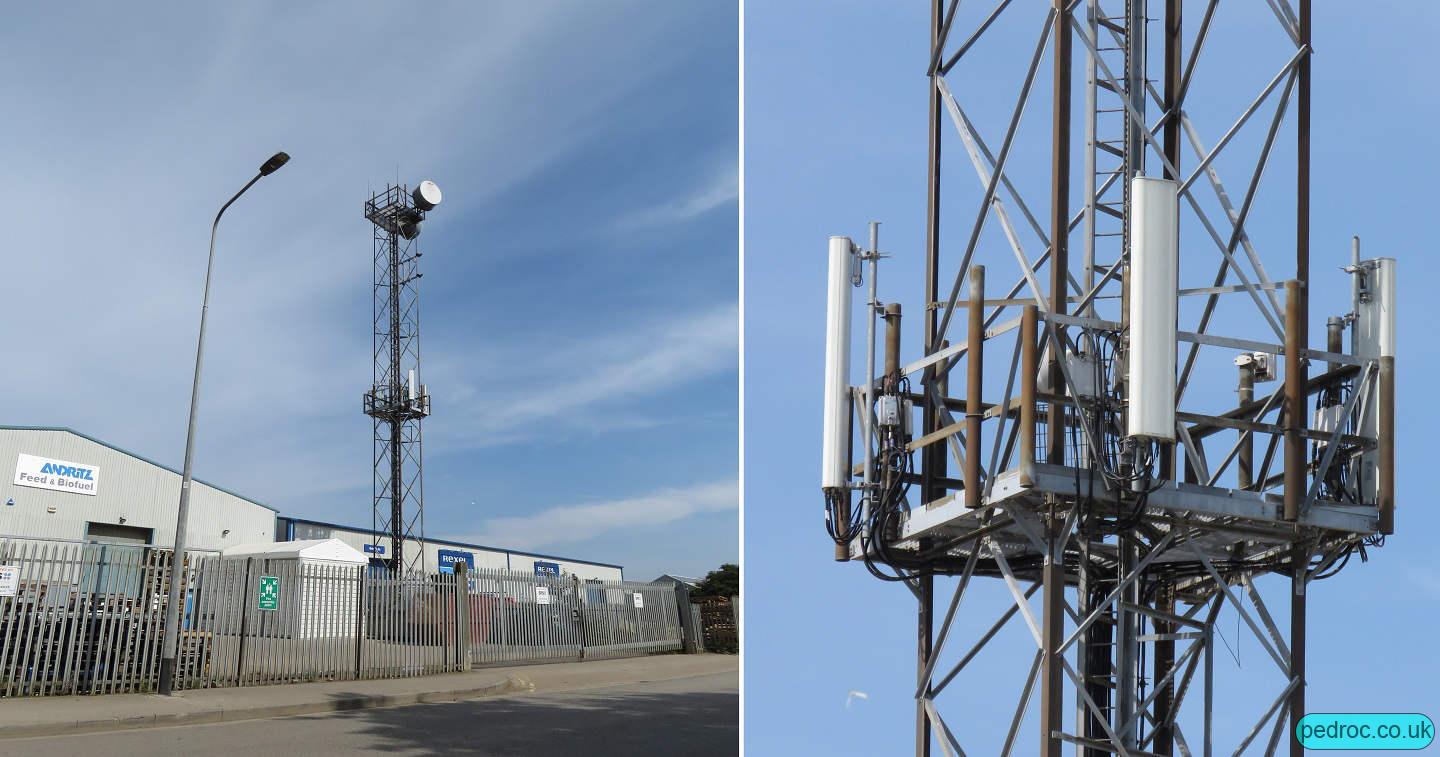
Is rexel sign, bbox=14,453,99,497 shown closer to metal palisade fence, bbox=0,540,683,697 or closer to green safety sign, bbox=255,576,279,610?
metal palisade fence, bbox=0,540,683,697

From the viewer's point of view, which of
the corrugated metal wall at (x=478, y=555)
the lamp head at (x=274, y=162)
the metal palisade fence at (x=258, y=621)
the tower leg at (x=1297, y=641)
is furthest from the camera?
the corrugated metal wall at (x=478, y=555)

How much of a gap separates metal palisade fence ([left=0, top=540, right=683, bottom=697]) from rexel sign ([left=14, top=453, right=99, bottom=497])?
Answer: 20.3 metres

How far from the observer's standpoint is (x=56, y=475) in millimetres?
43875

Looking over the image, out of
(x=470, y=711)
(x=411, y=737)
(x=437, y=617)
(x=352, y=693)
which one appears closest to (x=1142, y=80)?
(x=411, y=737)

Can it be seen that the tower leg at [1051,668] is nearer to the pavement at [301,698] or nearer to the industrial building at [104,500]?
the pavement at [301,698]

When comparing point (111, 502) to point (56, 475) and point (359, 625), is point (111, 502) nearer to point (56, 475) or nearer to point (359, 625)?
point (56, 475)

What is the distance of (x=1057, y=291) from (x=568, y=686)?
17886 millimetres

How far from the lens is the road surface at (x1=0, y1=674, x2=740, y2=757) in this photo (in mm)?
14766

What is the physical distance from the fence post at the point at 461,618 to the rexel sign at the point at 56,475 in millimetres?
21528

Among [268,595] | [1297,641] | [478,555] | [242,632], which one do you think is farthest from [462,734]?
[478,555]

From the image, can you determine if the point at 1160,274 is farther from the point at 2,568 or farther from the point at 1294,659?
the point at 2,568

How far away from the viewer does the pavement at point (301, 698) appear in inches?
663

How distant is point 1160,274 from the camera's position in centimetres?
920

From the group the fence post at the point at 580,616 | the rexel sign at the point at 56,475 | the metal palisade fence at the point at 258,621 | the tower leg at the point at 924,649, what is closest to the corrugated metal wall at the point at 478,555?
the rexel sign at the point at 56,475
